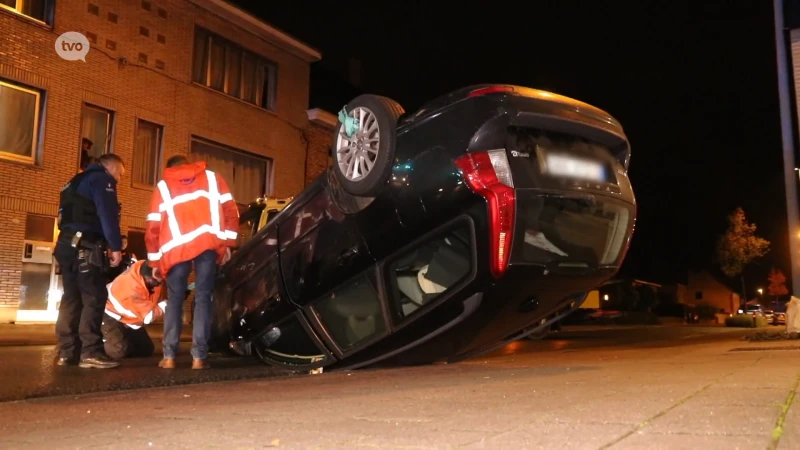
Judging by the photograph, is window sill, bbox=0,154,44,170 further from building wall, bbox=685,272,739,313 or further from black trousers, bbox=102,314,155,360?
building wall, bbox=685,272,739,313

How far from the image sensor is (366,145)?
499cm

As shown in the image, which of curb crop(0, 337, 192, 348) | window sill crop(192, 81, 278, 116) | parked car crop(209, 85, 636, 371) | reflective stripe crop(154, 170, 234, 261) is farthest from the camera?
window sill crop(192, 81, 278, 116)

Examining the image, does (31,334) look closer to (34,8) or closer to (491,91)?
(34,8)

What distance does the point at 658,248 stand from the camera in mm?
45500

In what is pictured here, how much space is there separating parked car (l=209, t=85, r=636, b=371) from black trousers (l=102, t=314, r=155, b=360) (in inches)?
60.1

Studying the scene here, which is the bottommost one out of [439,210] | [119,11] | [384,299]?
[384,299]

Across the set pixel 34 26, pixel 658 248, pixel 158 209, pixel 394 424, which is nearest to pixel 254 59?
pixel 34 26

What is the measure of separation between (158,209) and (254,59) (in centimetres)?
1527

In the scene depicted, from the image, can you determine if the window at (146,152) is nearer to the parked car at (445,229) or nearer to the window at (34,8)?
the window at (34,8)

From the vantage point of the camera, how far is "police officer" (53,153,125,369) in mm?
5582

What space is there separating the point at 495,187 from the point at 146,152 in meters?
14.2

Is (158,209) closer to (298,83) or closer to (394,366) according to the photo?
(394,366)

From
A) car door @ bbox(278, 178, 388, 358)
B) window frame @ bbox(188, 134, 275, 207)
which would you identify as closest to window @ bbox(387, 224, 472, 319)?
car door @ bbox(278, 178, 388, 358)

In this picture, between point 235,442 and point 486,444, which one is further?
point 235,442
